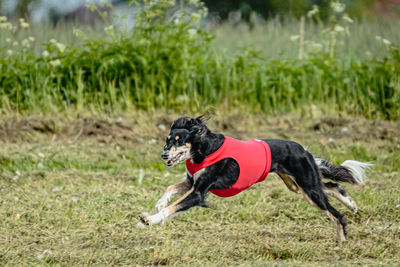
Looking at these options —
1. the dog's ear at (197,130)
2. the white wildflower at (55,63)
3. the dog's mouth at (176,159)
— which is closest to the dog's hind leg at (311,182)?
the dog's ear at (197,130)

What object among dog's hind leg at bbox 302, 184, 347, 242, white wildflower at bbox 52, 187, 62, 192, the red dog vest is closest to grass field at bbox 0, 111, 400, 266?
white wildflower at bbox 52, 187, 62, 192

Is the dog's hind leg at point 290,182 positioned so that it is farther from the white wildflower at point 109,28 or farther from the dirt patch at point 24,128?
the white wildflower at point 109,28

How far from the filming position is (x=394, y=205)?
17.5ft

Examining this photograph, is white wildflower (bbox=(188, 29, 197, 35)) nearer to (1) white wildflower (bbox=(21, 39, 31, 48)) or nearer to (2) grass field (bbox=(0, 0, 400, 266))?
(2) grass field (bbox=(0, 0, 400, 266))

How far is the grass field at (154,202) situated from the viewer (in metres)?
4.00

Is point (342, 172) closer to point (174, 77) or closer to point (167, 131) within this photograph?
point (167, 131)

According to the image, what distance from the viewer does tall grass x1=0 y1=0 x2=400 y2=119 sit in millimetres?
8727

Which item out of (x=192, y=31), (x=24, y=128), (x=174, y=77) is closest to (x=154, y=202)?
(x=24, y=128)

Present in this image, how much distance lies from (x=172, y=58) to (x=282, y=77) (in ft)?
5.69

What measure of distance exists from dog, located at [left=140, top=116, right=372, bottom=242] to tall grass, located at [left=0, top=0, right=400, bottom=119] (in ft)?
15.9

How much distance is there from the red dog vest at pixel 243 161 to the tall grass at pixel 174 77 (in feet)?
16.4

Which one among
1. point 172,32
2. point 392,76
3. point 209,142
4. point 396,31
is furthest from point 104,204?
point 396,31

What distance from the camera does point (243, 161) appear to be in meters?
3.64

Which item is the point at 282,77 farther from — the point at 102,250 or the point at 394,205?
the point at 102,250
